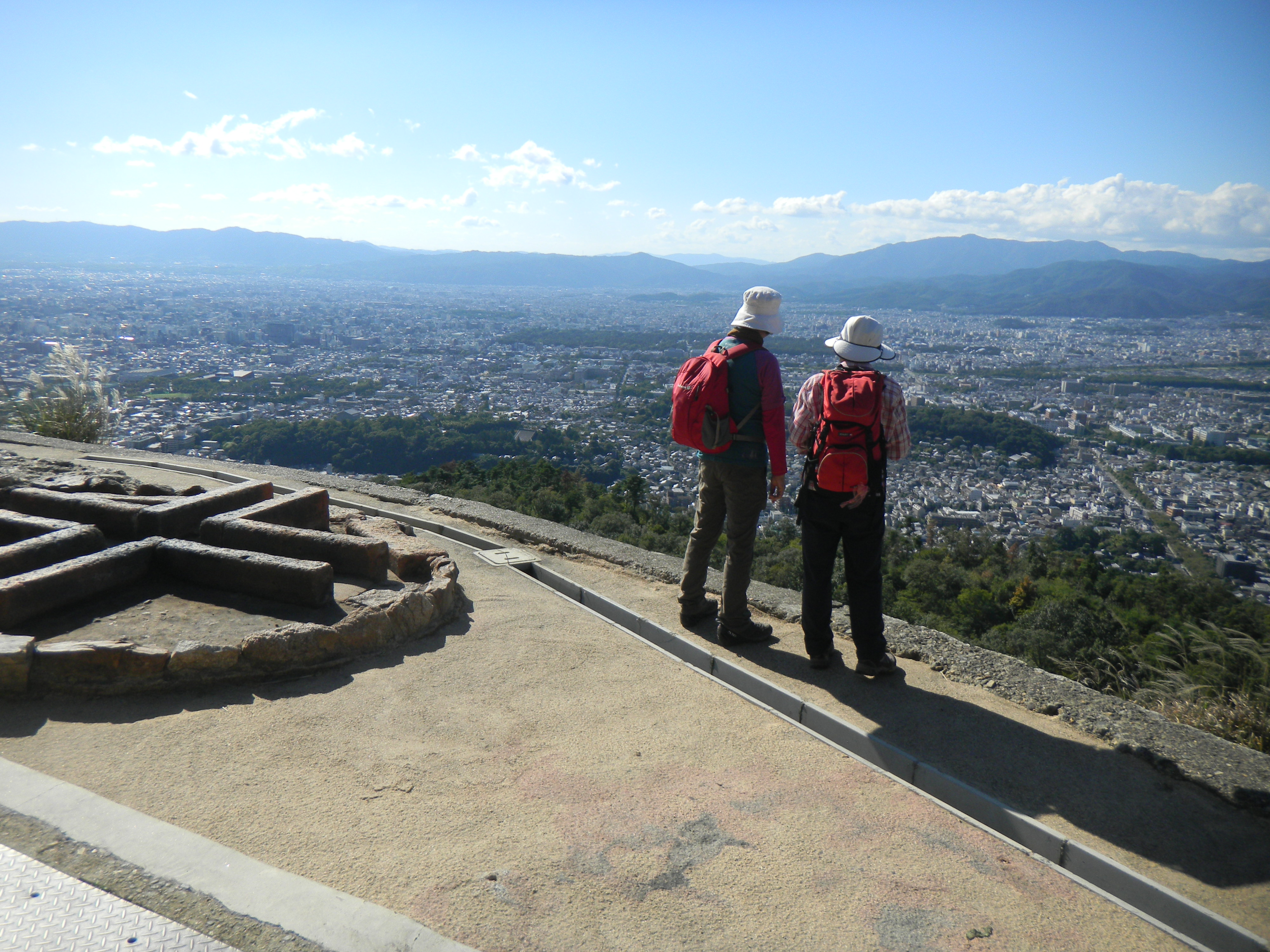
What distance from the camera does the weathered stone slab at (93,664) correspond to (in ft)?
10.7

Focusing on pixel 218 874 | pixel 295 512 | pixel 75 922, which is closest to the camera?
pixel 75 922

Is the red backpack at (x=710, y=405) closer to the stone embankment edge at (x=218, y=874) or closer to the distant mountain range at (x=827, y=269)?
the stone embankment edge at (x=218, y=874)

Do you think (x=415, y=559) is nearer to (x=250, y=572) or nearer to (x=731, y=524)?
(x=250, y=572)

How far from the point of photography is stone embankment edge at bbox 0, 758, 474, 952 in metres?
1.95

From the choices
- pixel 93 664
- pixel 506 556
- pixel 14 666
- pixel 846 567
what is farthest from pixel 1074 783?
pixel 14 666

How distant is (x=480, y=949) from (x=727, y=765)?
135cm

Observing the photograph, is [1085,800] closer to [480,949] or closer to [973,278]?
[480,949]

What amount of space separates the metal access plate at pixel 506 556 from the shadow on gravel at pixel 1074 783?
8.98 ft

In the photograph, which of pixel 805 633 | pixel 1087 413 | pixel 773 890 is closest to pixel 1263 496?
pixel 1087 413

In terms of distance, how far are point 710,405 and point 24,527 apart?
4.45 m

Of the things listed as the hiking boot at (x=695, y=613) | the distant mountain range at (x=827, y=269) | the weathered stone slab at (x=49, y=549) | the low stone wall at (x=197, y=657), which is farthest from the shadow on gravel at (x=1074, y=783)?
the distant mountain range at (x=827, y=269)

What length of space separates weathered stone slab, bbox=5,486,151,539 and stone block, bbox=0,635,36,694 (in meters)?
1.75

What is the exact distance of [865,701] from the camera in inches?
140

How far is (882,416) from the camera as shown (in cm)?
355
